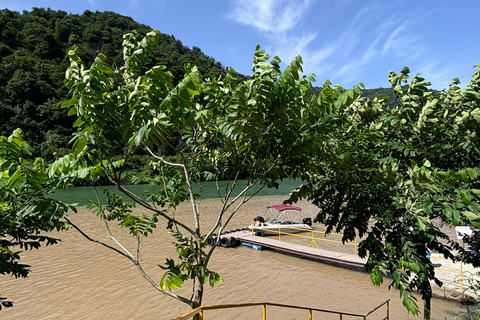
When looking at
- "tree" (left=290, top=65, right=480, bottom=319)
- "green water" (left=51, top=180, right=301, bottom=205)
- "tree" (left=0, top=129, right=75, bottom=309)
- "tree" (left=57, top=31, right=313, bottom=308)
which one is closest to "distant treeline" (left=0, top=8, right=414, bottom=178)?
"green water" (left=51, top=180, right=301, bottom=205)

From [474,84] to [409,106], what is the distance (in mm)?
813

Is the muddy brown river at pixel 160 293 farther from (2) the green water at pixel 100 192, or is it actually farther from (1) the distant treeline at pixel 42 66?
(1) the distant treeline at pixel 42 66

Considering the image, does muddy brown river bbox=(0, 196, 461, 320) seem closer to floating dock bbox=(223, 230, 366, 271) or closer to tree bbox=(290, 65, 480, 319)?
floating dock bbox=(223, 230, 366, 271)

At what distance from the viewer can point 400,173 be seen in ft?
13.5

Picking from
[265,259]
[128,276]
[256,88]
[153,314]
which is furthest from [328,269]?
[256,88]

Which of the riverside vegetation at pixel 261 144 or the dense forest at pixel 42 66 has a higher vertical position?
the dense forest at pixel 42 66

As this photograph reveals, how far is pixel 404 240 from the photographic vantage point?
145 inches

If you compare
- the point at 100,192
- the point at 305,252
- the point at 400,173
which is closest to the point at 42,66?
the point at 100,192

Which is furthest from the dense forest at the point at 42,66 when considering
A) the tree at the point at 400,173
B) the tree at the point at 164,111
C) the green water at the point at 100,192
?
the tree at the point at 164,111

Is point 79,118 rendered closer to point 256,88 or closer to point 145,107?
point 145,107

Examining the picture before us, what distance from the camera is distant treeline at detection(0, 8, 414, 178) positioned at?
62.2 m

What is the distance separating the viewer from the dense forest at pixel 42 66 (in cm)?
6216

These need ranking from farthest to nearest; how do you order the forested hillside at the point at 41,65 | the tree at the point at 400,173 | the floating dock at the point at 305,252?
the forested hillside at the point at 41,65 → the floating dock at the point at 305,252 → the tree at the point at 400,173

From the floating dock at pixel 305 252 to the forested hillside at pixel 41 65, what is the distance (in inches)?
1529
